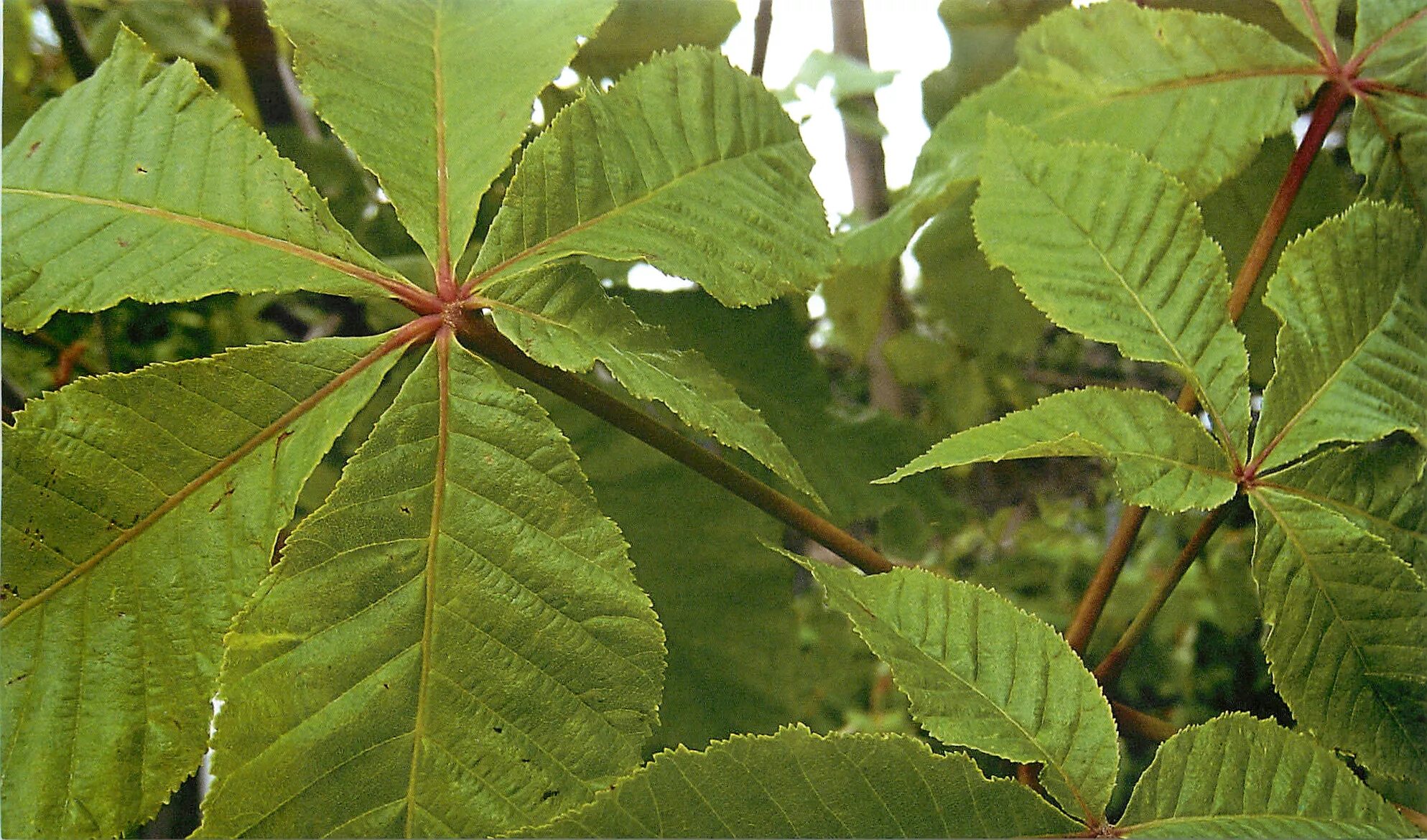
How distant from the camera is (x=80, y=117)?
0.31 metres

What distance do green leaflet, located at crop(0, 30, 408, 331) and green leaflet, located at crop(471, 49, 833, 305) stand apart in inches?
2.1

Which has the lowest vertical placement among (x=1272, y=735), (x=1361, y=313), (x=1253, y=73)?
(x=1272, y=735)

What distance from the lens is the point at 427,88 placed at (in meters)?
0.32

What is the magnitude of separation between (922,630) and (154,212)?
266mm

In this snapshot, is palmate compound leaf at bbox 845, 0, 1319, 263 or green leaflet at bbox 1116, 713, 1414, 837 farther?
palmate compound leaf at bbox 845, 0, 1319, 263

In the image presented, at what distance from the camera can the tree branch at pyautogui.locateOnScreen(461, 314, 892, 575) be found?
0.29 meters

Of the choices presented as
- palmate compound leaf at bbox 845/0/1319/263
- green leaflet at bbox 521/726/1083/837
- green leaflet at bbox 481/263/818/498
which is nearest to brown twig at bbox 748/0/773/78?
palmate compound leaf at bbox 845/0/1319/263

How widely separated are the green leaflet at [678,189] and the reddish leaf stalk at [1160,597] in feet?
0.51

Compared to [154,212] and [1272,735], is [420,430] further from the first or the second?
[1272,735]

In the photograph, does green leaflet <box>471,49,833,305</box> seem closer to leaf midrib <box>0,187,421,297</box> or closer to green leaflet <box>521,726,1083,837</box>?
leaf midrib <box>0,187,421,297</box>

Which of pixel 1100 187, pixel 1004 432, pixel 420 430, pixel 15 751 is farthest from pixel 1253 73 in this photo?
pixel 15 751

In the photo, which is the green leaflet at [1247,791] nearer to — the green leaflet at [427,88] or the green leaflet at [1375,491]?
the green leaflet at [1375,491]

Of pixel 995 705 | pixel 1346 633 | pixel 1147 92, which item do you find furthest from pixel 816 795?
pixel 1147 92

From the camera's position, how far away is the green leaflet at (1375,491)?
312 mm
